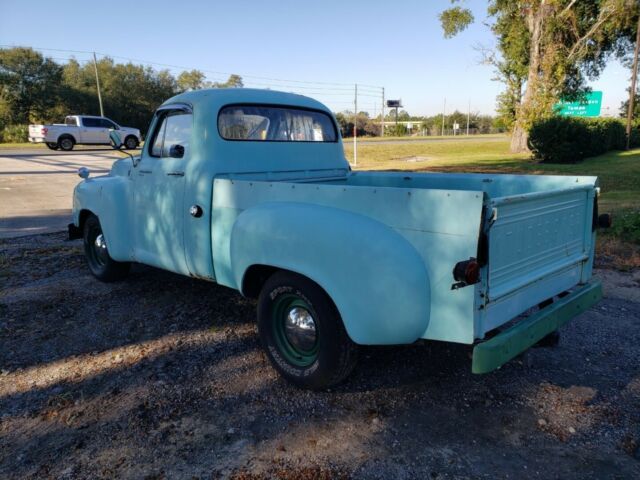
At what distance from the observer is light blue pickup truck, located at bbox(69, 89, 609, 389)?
249 centimetres

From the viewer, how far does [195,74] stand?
211 ft

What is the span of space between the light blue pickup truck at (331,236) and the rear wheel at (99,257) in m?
0.43

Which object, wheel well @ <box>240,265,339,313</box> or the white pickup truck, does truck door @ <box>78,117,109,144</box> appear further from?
wheel well @ <box>240,265,339,313</box>

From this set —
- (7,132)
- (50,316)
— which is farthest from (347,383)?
(7,132)

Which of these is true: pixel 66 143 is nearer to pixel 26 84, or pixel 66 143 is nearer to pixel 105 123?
pixel 105 123

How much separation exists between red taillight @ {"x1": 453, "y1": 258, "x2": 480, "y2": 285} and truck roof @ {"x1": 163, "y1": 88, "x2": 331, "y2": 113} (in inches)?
97.7

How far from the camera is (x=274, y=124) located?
438cm

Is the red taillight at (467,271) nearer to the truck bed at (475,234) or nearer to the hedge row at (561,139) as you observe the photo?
the truck bed at (475,234)

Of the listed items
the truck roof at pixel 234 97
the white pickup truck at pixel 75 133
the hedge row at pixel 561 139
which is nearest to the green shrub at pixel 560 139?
the hedge row at pixel 561 139

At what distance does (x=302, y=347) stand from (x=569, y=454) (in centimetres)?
156

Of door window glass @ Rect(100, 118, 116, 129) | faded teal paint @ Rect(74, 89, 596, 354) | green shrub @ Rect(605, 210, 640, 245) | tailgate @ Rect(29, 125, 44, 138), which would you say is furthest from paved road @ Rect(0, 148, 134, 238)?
green shrub @ Rect(605, 210, 640, 245)

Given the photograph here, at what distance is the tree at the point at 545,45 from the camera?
68.8 ft

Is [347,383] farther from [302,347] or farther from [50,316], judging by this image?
[50,316]

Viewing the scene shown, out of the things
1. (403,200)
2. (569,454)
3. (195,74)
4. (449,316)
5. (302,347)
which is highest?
(195,74)
